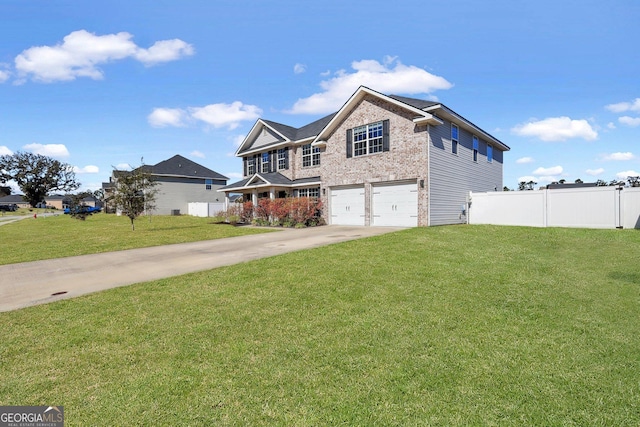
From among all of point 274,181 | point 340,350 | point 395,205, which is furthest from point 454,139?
point 340,350

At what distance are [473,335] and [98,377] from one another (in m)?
4.58

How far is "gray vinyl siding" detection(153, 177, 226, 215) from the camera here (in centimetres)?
4247

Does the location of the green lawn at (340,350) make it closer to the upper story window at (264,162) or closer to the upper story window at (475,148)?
the upper story window at (475,148)

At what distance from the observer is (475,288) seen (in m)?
6.14

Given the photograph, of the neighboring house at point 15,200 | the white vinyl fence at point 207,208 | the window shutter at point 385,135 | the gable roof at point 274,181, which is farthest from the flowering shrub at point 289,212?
the neighboring house at point 15,200

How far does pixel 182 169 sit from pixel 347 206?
33.4 m

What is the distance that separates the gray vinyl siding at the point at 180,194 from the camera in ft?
139

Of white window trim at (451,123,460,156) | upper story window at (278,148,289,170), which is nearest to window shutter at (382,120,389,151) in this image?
white window trim at (451,123,460,156)

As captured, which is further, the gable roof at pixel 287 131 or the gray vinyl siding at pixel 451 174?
the gable roof at pixel 287 131

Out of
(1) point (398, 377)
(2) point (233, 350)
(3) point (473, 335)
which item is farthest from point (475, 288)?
(2) point (233, 350)

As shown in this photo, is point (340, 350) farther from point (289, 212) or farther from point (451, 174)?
point (289, 212)

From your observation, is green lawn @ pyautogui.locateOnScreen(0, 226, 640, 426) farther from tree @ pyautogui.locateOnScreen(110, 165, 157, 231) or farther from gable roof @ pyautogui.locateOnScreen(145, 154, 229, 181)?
gable roof @ pyautogui.locateOnScreen(145, 154, 229, 181)

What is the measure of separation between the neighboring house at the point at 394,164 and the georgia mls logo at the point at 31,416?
52.1ft

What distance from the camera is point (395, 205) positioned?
1795cm
